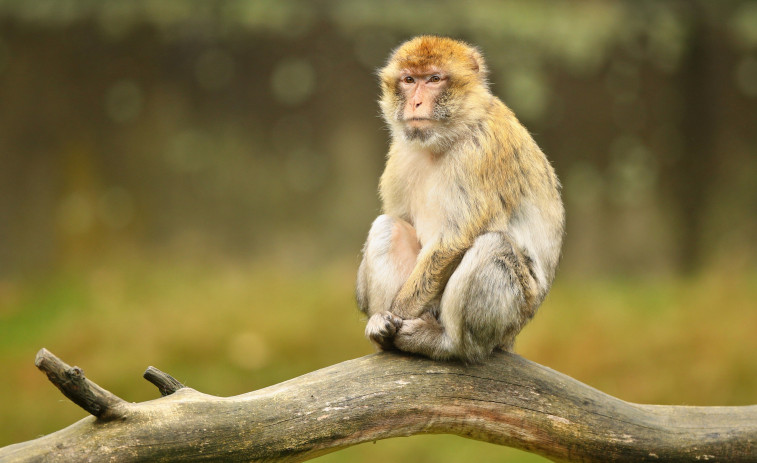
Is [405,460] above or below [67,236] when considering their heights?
below

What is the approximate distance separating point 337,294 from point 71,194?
3506mm

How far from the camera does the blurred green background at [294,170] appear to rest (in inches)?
406

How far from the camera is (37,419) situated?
9.62m

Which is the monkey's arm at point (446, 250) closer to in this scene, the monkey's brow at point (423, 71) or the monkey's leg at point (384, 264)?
the monkey's leg at point (384, 264)

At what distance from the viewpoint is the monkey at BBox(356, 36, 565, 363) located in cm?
551

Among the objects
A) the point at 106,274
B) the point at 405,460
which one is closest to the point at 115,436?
the point at 405,460

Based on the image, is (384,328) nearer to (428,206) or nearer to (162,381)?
(428,206)

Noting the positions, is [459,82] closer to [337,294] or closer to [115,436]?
[115,436]

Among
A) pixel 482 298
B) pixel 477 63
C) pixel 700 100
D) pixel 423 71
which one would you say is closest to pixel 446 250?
pixel 482 298

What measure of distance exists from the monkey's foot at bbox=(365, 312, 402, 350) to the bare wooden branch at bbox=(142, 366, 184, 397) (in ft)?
Answer: 4.28

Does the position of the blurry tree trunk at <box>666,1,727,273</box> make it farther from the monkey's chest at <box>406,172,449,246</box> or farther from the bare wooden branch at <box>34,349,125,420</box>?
the bare wooden branch at <box>34,349,125,420</box>

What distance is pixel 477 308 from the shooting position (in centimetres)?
541

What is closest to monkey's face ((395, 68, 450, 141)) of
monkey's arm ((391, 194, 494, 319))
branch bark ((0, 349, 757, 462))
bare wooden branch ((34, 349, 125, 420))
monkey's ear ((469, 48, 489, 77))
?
monkey's ear ((469, 48, 489, 77))

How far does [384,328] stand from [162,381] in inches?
57.3
